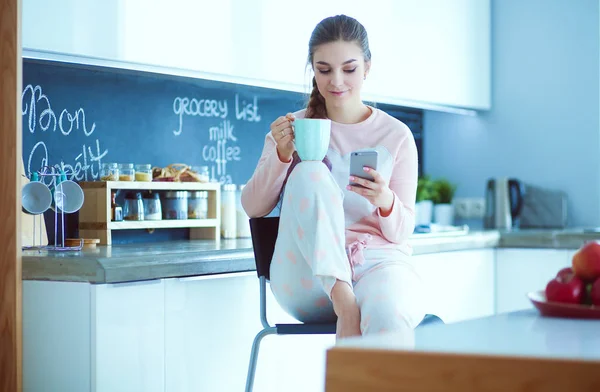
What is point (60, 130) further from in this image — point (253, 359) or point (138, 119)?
point (253, 359)

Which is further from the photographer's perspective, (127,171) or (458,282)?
(458,282)

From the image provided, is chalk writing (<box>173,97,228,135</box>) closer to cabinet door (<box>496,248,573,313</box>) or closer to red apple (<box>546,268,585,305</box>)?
cabinet door (<box>496,248,573,313</box>)

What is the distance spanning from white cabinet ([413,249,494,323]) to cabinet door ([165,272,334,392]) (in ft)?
2.25

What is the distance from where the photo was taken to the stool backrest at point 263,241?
2.29 meters

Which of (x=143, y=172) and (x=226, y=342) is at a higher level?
(x=143, y=172)

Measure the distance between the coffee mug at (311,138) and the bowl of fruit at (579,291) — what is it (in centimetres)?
84

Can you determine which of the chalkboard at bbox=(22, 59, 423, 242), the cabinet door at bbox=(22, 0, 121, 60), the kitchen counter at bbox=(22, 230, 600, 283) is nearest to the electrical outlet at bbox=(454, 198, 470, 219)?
the chalkboard at bbox=(22, 59, 423, 242)

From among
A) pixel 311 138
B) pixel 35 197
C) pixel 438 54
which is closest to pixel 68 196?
pixel 35 197

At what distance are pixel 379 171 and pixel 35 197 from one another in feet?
2.93

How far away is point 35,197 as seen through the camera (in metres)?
2.37

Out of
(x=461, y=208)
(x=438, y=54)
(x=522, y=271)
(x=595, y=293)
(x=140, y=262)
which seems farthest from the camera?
(x=461, y=208)

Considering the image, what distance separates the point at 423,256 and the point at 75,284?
146 centimetres

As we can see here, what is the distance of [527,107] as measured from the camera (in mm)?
4121

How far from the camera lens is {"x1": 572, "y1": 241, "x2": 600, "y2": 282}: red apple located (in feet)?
4.11
